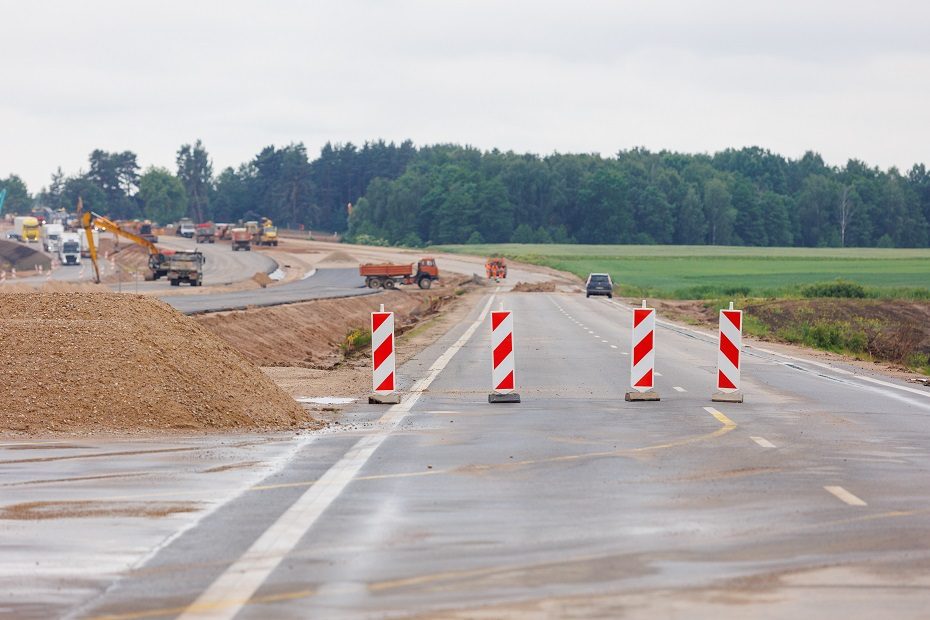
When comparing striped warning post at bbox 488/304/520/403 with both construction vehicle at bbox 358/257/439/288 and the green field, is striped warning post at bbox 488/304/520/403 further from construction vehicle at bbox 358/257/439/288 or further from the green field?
construction vehicle at bbox 358/257/439/288

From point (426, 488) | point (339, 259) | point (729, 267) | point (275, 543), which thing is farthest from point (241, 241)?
point (275, 543)

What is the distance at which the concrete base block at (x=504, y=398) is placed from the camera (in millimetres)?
20163

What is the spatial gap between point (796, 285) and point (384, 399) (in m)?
71.3

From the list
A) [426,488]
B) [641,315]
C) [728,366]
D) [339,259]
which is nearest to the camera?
[426,488]

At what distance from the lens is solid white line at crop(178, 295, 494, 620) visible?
23.4 feet

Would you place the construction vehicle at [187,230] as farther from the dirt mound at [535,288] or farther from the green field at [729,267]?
the dirt mound at [535,288]

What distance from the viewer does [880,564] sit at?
8266mm

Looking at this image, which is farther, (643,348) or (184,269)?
(184,269)

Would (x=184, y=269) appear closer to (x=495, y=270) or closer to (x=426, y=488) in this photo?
(x=495, y=270)

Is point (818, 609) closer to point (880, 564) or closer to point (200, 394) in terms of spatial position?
point (880, 564)

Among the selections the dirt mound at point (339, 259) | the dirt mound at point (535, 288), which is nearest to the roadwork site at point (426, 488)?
the dirt mound at point (535, 288)

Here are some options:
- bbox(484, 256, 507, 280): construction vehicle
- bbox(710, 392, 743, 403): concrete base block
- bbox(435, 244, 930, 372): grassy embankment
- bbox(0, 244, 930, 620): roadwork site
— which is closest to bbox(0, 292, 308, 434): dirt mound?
bbox(0, 244, 930, 620): roadwork site

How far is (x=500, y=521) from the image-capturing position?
9.78m

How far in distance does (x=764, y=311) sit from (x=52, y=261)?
8155 centimetres
